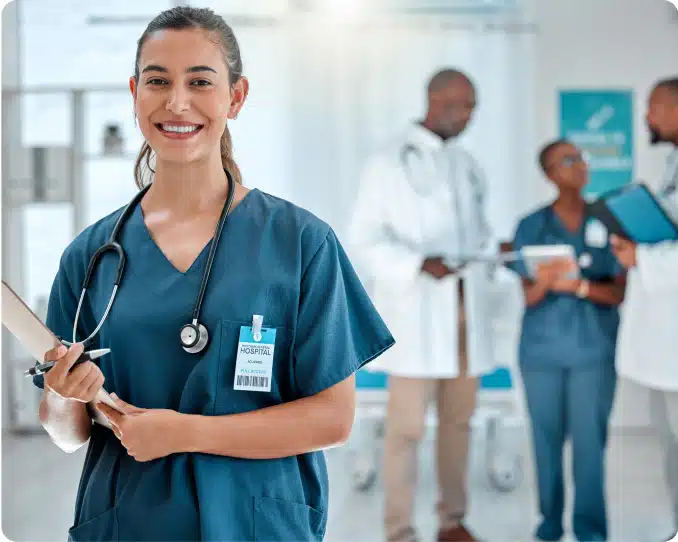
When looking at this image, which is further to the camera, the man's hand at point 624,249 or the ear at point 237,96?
the man's hand at point 624,249

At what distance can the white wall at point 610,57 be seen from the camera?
8.64ft

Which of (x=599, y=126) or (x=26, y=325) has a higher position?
(x=599, y=126)

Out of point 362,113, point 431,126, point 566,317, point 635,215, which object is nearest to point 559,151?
point 635,215

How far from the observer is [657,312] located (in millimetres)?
2633

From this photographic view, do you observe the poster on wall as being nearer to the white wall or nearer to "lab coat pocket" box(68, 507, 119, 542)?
the white wall

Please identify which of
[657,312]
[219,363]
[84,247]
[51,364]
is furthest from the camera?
[657,312]

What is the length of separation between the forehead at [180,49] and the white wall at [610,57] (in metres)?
1.84

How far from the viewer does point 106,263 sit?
1.15m

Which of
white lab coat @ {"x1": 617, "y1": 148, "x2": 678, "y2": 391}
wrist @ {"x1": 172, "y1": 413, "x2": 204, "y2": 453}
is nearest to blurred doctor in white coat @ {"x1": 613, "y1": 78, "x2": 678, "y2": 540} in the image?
white lab coat @ {"x1": 617, "y1": 148, "x2": 678, "y2": 391}

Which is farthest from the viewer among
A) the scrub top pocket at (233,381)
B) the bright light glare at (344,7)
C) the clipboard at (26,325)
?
the bright light glare at (344,7)

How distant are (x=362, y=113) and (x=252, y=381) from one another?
5.97 feet

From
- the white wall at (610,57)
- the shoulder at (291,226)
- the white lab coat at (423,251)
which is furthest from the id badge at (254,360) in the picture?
the white wall at (610,57)

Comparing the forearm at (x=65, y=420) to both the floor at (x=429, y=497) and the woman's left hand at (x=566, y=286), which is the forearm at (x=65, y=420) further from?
the woman's left hand at (x=566, y=286)

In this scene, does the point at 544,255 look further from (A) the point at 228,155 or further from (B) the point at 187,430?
(B) the point at 187,430
